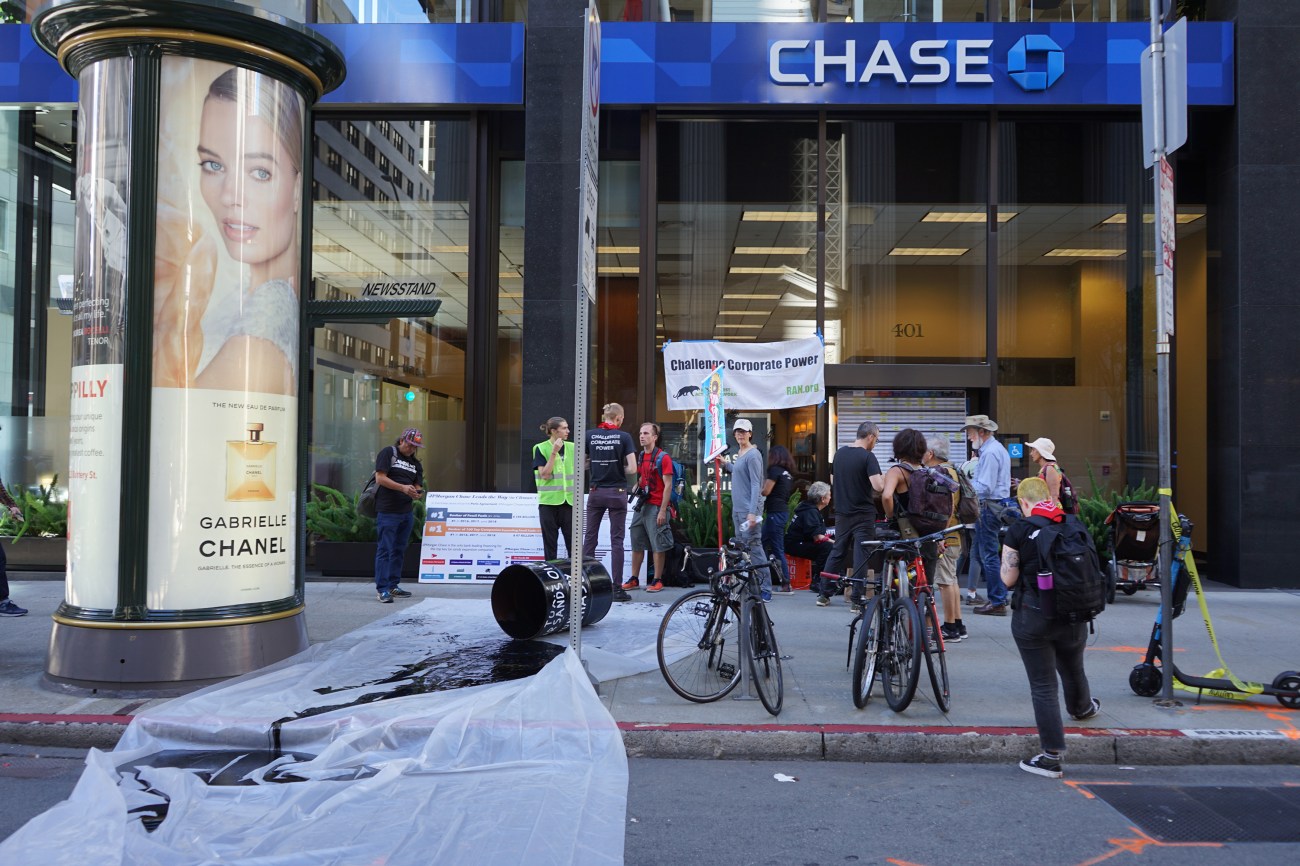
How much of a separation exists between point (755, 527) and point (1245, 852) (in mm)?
5386

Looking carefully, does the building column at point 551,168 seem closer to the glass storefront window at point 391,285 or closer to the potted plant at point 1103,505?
the glass storefront window at point 391,285

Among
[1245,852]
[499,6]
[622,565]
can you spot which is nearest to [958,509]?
[622,565]

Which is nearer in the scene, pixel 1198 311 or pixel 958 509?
pixel 958 509

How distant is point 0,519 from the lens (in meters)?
11.4

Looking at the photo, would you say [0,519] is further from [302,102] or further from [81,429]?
[302,102]

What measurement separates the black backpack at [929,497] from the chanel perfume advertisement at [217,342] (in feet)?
17.0

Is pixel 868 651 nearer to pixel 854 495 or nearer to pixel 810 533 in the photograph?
pixel 854 495

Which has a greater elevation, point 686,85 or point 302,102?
point 686,85

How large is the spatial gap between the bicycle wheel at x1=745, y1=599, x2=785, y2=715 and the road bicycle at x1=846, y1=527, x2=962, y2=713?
0.55m

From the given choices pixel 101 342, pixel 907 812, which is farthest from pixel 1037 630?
pixel 101 342

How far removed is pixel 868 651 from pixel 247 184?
5.51 meters

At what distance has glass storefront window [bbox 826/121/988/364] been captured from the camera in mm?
13023

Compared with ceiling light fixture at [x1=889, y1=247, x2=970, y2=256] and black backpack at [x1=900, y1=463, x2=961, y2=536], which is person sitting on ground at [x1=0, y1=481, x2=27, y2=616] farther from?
ceiling light fixture at [x1=889, y1=247, x2=970, y2=256]

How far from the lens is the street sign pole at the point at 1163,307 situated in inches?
257
